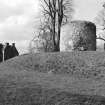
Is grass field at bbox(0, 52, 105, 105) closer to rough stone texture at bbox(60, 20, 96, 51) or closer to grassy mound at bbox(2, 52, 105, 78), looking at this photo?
grassy mound at bbox(2, 52, 105, 78)

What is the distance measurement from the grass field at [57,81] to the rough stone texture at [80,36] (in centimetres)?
308

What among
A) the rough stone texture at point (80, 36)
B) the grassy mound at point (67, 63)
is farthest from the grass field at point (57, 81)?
the rough stone texture at point (80, 36)

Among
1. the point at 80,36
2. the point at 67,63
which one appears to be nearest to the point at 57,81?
the point at 67,63

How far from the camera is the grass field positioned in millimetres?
8547

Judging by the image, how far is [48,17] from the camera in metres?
27.0

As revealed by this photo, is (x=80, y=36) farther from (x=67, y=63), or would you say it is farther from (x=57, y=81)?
(x=57, y=81)

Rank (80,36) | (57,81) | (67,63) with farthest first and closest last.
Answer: (80,36)
(67,63)
(57,81)

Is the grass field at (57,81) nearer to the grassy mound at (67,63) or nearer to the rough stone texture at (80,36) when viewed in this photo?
the grassy mound at (67,63)

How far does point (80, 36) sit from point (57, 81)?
34.1 ft

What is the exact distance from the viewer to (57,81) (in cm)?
1178

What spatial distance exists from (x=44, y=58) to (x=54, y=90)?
358 inches

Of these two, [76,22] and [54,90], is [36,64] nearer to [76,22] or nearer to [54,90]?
[76,22]

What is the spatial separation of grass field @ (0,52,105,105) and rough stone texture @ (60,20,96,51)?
10.1ft

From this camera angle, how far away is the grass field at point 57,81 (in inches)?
336
